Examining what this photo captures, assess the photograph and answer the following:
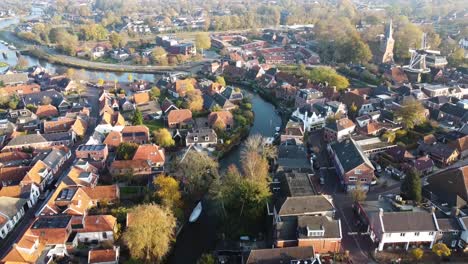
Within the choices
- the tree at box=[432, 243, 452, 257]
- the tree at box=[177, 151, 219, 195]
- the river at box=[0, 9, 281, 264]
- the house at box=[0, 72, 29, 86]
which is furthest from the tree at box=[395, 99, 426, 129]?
the house at box=[0, 72, 29, 86]

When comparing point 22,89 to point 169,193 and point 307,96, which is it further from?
point 307,96

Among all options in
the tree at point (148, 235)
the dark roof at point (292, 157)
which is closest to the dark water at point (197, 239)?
the tree at point (148, 235)

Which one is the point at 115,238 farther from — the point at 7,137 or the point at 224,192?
the point at 7,137

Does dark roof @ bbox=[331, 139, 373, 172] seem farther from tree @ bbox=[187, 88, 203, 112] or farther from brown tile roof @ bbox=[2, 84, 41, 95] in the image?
brown tile roof @ bbox=[2, 84, 41, 95]

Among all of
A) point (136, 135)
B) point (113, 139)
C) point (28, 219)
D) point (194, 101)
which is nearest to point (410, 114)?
point (194, 101)

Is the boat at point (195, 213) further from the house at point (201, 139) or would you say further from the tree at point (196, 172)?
the house at point (201, 139)
